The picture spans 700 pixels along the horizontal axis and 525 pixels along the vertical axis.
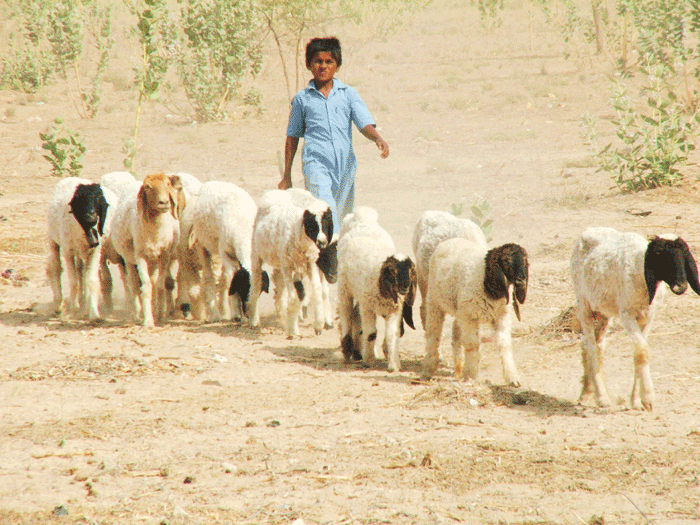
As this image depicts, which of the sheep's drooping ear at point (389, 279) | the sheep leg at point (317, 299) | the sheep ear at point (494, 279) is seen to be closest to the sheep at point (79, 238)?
the sheep leg at point (317, 299)

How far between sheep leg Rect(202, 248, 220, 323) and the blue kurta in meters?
1.31

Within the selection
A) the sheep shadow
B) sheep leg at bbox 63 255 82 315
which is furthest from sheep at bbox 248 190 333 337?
the sheep shadow

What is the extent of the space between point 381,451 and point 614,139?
13.1 m

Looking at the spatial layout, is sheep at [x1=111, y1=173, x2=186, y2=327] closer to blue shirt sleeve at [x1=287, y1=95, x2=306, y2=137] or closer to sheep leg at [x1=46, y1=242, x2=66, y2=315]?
sheep leg at [x1=46, y1=242, x2=66, y2=315]

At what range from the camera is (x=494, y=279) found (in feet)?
18.6

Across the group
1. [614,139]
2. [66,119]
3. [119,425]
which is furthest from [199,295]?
[66,119]

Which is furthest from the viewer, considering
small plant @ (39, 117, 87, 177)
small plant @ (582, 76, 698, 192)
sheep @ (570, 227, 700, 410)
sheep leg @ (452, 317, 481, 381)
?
small plant @ (39, 117, 87, 177)

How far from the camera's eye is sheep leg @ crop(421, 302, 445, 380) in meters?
6.33

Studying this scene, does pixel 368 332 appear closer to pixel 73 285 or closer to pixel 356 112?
pixel 356 112

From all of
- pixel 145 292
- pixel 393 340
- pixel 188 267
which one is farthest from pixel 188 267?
pixel 393 340

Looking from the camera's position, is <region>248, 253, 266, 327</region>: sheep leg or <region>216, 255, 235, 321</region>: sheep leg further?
<region>216, 255, 235, 321</region>: sheep leg

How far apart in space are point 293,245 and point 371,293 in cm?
125

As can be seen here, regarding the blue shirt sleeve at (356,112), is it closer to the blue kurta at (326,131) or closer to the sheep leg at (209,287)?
the blue kurta at (326,131)

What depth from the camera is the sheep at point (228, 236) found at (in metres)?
8.01
